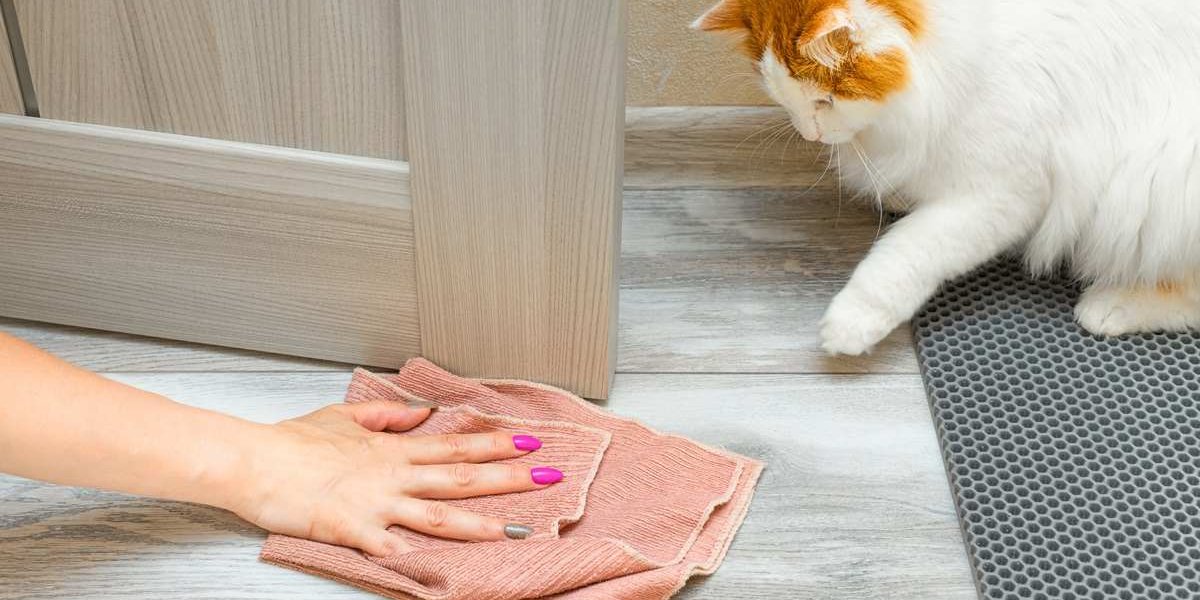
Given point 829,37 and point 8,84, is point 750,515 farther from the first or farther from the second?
point 8,84

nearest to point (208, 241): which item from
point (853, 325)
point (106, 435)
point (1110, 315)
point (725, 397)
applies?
point (106, 435)

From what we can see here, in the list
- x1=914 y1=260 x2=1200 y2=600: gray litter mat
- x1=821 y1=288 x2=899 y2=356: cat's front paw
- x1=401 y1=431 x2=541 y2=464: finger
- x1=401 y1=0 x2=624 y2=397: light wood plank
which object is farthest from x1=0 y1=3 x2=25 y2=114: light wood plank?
x1=914 y1=260 x2=1200 y2=600: gray litter mat

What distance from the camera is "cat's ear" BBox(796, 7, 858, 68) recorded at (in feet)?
3.49

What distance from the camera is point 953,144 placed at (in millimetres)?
1207

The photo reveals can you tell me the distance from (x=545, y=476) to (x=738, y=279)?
0.42 metres

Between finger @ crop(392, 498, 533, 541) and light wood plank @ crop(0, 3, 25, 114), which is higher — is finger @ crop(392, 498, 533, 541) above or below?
below

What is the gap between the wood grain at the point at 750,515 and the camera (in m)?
1.02

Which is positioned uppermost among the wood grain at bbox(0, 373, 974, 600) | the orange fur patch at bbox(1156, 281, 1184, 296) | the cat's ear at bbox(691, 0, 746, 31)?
the cat's ear at bbox(691, 0, 746, 31)

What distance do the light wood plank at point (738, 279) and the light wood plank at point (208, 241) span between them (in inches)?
11.5

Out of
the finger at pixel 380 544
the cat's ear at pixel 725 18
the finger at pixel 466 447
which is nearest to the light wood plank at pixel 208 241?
the finger at pixel 466 447

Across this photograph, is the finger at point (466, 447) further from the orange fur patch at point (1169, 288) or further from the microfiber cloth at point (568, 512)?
the orange fur patch at point (1169, 288)

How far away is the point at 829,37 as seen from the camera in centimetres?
109

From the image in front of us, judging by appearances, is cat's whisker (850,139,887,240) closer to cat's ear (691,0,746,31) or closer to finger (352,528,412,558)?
cat's ear (691,0,746,31)

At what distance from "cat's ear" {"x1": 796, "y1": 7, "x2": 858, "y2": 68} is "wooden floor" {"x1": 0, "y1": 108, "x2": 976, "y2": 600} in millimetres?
339
